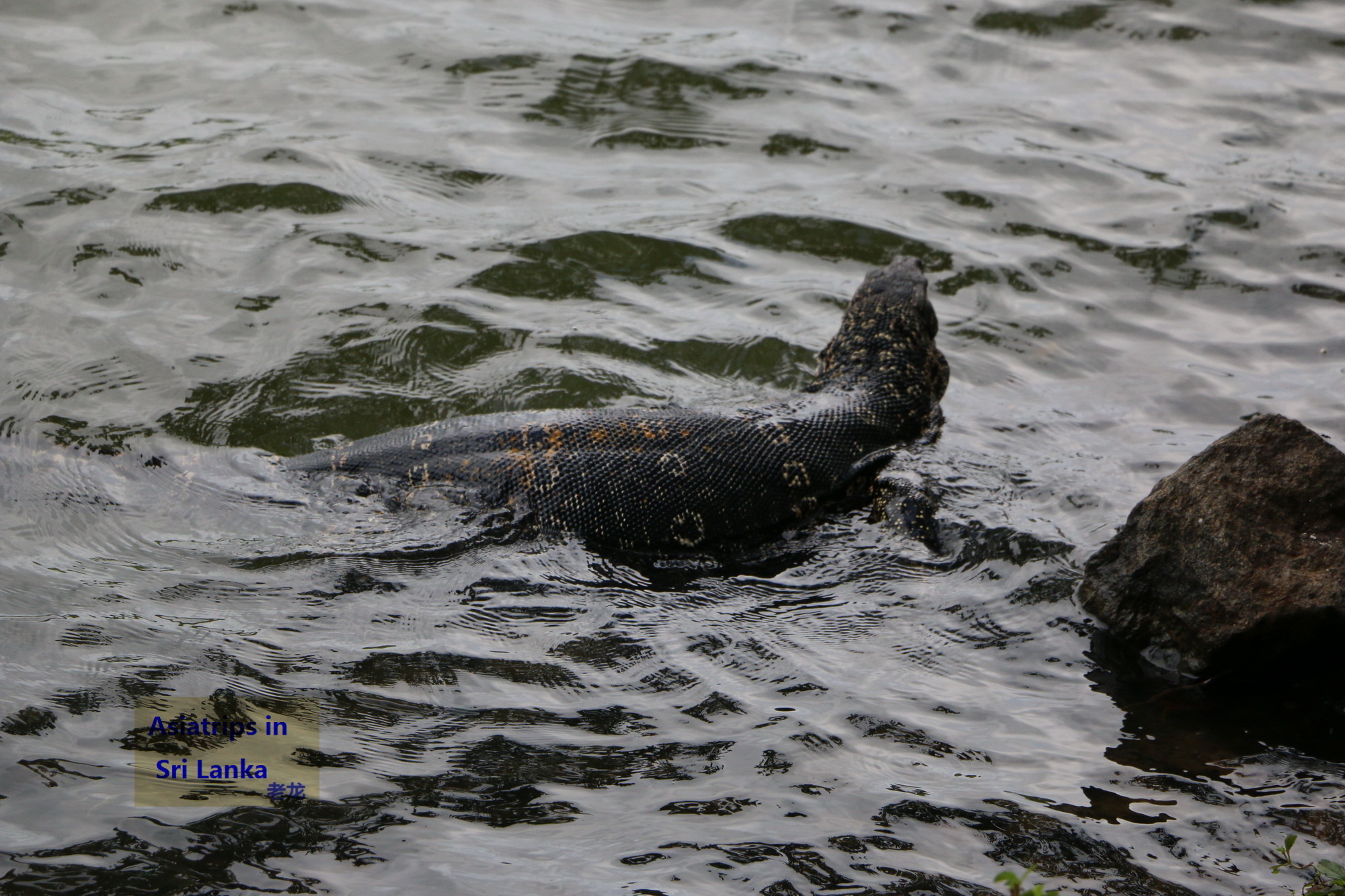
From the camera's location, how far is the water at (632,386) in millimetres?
4535

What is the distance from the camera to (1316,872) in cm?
421

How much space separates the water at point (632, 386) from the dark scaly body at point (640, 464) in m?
0.27

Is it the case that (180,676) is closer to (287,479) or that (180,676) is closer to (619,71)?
(287,479)

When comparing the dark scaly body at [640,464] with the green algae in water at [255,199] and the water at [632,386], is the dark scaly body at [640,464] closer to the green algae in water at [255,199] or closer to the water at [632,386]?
the water at [632,386]

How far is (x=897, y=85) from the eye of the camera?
13688 mm

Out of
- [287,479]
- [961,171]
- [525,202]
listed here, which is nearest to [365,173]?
[525,202]

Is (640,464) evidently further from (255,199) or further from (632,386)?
(255,199)

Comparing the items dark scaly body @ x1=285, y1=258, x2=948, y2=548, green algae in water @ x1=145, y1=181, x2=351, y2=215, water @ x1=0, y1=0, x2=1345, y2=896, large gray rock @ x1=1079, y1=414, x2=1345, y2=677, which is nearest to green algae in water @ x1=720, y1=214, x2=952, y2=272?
water @ x1=0, y1=0, x2=1345, y2=896

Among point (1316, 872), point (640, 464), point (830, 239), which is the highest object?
point (830, 239)

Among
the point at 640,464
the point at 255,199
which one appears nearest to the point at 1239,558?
the point at 640,464

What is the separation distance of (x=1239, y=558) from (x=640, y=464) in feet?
10.6

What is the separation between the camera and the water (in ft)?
14.9

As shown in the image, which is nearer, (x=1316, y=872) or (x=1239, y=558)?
(x=1316, y=872)

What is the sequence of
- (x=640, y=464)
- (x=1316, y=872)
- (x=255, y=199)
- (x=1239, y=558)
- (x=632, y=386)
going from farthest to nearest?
(x=255, y=199), (x=632, y=386), (x=640, y=464), (x=1239, y=558), (x=1316, y=872)
